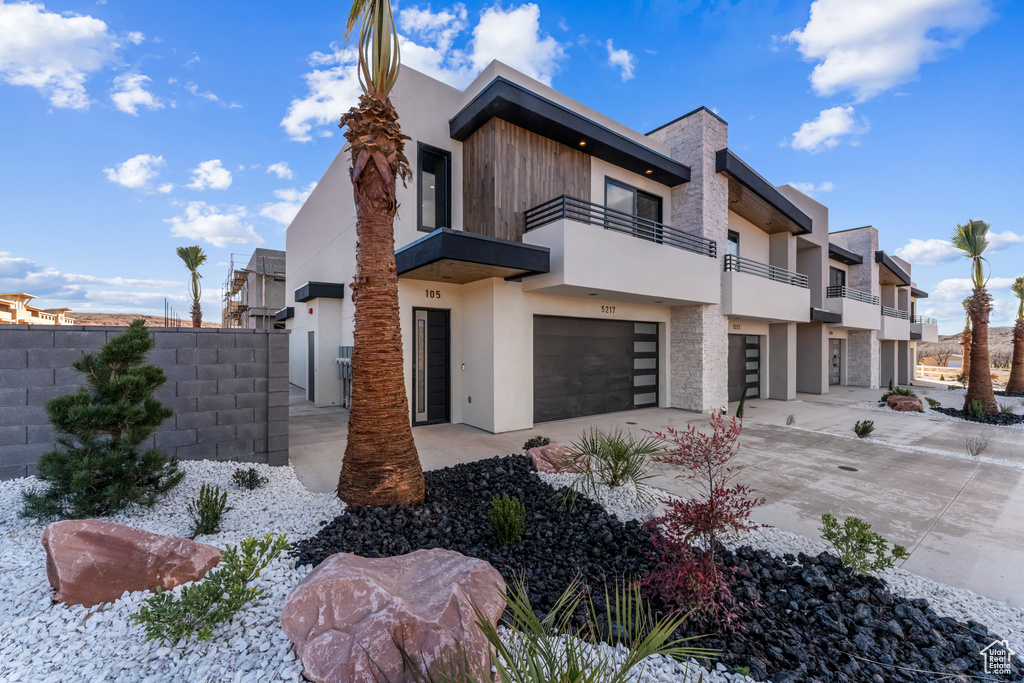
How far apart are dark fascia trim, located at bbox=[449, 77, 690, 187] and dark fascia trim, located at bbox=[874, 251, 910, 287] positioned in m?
16.6

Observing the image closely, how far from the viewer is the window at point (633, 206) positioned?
1045 centimetres

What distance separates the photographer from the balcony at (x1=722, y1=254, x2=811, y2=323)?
11.7 m

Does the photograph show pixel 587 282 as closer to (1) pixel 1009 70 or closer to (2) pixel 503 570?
(2) pixel 503 570

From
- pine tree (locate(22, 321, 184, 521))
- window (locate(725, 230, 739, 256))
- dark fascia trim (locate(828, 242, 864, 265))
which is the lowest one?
pine tree (locate(22, 321, 184, 521))

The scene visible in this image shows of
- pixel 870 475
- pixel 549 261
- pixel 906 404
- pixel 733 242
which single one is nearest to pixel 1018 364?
pixel 906 404

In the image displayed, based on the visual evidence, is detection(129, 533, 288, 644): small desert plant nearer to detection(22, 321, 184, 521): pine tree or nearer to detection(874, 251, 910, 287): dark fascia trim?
detection(22, 321, 184, 521): pine tree

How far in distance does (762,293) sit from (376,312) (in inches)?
498

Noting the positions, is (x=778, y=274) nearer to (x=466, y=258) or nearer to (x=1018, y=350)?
(x=1018, y=350)

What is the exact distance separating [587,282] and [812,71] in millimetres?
7790

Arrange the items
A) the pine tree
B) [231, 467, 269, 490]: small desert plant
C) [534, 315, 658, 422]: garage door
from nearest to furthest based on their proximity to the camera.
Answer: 1. the pine tree
2. [231, 467, 269, 490]: small desert plant
3. [534, 315, 658, 422]: garage door

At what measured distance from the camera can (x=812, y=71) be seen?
957cm

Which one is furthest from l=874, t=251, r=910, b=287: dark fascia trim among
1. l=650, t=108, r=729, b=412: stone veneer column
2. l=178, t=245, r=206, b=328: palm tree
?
l=178, t=245, r=206, b=328: palm tree

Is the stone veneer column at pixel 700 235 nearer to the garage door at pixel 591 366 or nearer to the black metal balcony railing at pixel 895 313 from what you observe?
the garage door at pixel 591 366

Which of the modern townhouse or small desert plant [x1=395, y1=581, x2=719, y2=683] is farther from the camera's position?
the modern townhouse
